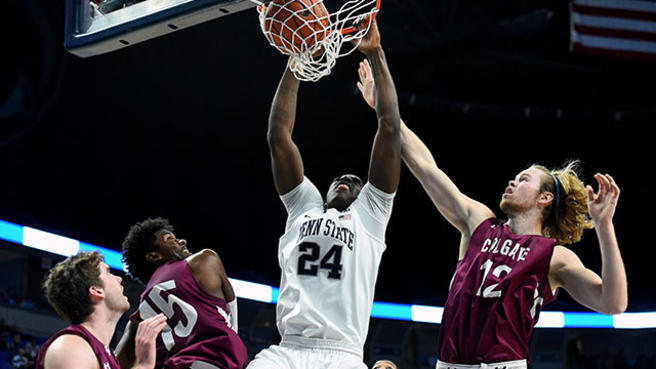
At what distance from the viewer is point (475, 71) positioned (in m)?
13.5

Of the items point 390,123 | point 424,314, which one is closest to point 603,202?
point 390,123

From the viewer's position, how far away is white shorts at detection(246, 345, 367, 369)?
355 cm

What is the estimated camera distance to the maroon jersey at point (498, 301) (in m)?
3.78

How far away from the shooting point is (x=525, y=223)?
415 cm

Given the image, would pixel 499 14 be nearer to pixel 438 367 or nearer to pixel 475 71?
pixel 475 71

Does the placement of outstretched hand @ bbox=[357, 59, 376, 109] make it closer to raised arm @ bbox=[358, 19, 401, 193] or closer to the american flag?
raised arm @ bbox=[358, 19, 401, 193]

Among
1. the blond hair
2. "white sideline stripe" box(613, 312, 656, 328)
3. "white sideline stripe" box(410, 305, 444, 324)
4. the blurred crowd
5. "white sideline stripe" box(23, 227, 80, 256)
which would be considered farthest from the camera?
"white sideline stripe" box(410, 305, 444, 324)

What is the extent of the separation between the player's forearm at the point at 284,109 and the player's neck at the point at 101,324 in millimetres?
1177

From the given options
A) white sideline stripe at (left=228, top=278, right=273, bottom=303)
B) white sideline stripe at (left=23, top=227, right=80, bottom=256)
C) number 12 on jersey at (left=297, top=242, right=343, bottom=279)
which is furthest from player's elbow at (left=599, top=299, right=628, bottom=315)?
white sideline stripe at (left=228, top=278, right=273, bottom=303)

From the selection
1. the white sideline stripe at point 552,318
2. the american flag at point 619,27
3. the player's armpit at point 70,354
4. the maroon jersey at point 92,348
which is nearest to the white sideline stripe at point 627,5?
the american flag at point 619,27

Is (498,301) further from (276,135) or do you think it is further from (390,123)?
(276,135)

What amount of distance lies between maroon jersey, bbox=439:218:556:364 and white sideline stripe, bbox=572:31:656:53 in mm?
7540

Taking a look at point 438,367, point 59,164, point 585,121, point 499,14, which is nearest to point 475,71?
point 499,14

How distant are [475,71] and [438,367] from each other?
1016 centimetres
